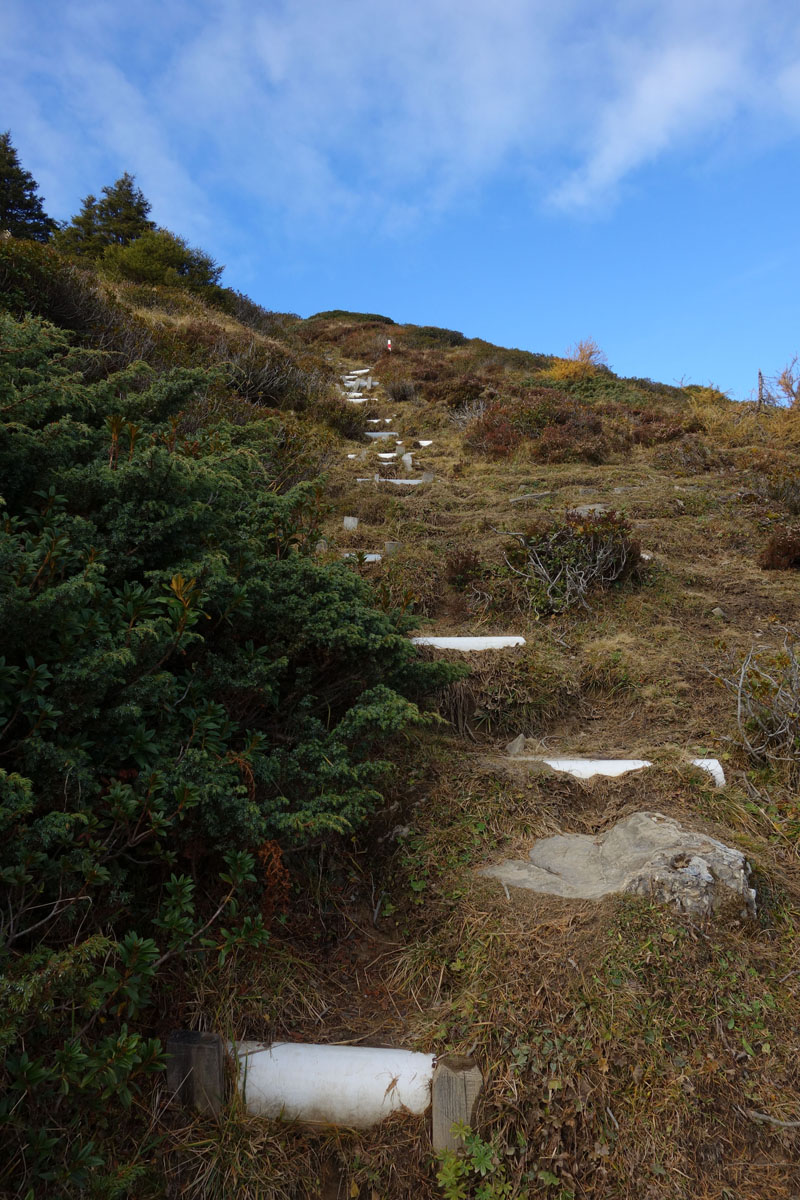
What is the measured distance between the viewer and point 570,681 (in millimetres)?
4043

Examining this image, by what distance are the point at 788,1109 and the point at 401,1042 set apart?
1.10m

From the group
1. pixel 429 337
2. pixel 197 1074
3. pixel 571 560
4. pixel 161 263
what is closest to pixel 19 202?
pixel 161 263

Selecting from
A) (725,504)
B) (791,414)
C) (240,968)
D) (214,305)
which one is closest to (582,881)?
(240,968)

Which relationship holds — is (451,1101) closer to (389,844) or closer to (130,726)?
(389,844)

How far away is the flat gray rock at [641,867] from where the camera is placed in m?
2.34

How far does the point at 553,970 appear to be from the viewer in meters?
2.18

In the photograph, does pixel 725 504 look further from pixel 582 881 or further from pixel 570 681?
pixel 582 881

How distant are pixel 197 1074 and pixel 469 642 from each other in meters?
2.77

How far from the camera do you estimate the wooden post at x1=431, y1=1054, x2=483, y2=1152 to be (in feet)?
6.30

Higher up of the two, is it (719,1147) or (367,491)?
(367,491)

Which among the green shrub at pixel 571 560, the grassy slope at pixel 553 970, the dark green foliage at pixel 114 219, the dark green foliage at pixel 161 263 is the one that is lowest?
the grassy slope at pixel 553 970

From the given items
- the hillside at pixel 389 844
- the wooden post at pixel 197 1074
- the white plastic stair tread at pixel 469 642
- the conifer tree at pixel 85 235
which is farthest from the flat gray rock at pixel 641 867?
the conifer tree at pixel 85 235

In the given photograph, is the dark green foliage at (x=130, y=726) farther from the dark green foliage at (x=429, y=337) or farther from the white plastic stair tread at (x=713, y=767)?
the dark green foliage at (x=429, y=337)

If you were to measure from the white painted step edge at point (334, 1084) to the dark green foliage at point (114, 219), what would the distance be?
1923 cm
